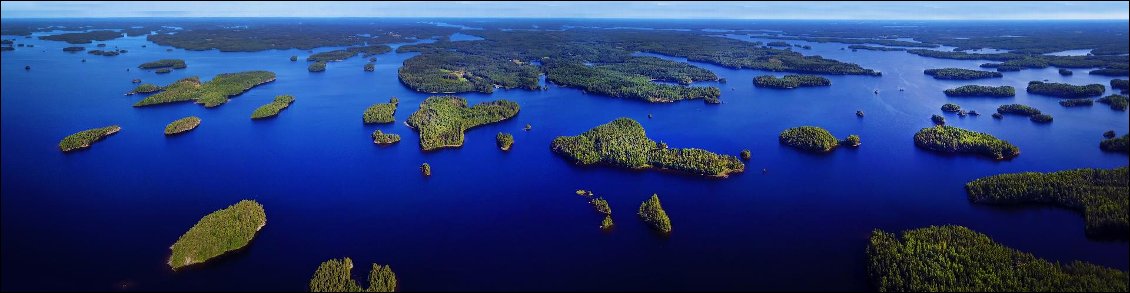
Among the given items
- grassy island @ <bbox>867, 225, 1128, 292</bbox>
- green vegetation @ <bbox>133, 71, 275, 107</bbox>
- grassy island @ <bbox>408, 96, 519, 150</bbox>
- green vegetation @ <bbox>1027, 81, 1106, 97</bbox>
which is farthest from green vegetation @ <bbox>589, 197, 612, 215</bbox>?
green vegetation @ <bbox>1027, 81, 1106, 97</bbox>

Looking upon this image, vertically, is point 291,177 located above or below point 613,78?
below

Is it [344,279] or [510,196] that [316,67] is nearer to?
[510,196]

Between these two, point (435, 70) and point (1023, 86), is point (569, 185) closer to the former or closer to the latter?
point (435, 70)

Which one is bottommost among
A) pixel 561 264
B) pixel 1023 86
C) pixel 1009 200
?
pixel 561 264

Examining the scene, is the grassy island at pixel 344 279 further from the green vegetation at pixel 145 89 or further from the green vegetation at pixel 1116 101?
the green vegetation at pixel 1116 101

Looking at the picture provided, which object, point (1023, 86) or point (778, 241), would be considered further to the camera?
point (1023, 86)

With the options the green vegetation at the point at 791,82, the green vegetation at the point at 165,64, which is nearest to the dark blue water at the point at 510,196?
the green vegetation at the point at 791,82

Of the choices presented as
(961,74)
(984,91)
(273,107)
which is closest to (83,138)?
(273,107)

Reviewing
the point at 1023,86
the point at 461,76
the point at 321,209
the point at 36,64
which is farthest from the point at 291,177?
the point at 1023,86
